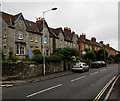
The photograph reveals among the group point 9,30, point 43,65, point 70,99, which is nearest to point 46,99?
point 70,99

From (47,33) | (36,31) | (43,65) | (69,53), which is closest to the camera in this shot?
(43,65)

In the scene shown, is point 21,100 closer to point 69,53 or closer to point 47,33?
point 69,53

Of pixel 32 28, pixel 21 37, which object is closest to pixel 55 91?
pixel 21 37

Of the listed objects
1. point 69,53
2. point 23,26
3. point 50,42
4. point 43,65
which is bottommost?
point 43,65

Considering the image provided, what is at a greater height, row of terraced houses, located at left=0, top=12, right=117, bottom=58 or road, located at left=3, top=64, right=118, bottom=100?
row of terraced houses, located at left=0, top=12, right=117, bottom=58

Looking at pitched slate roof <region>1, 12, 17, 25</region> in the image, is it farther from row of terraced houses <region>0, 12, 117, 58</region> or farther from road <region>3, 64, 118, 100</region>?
road <region>3, 64, 118, 100</region>

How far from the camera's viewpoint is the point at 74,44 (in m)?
48.7

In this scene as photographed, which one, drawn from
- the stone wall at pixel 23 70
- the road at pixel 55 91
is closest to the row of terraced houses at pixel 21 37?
the stone wall at pixel 23 70

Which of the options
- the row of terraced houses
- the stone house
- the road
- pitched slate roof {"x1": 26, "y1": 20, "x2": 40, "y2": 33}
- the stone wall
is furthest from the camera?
the stone house

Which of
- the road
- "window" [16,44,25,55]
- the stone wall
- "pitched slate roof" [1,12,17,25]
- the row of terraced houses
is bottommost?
the road

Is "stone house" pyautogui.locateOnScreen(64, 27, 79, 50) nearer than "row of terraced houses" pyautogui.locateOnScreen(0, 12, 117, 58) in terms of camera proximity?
No

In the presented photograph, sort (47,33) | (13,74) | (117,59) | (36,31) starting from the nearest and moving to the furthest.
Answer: (13,74) < (36,31) < (47,33) < (117,59)

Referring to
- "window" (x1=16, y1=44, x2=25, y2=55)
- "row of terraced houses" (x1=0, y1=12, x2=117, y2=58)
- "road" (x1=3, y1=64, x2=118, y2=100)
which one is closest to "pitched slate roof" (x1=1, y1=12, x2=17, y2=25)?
"row of terraced houses" (x1=0, y1=12, x2=117, y2=58)

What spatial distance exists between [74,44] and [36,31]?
19.1 metres
